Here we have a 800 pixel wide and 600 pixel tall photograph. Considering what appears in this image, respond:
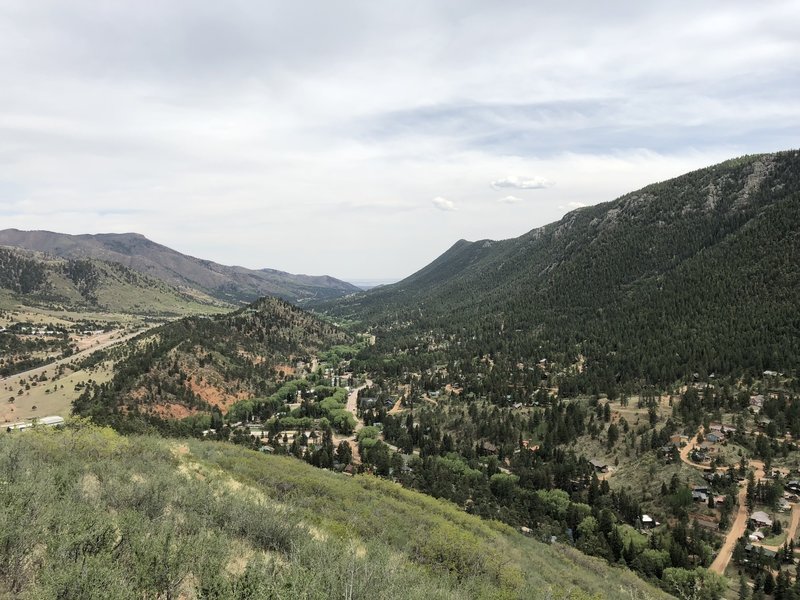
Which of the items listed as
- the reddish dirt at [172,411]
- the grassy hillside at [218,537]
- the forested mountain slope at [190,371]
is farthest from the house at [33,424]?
the reddish dirt at [172,411]

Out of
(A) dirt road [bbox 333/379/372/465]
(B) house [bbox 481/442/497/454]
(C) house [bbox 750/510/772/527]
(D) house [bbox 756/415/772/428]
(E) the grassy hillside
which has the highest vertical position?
(E) the grassy hillside

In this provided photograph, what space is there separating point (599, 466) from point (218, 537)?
83.9 meters

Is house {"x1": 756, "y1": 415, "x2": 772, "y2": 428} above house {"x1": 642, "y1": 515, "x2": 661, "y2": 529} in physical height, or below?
above

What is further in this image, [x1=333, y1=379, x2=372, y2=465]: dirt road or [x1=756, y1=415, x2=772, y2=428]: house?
[x1=333, y1=379, x2=372, y2=465]: dirt road

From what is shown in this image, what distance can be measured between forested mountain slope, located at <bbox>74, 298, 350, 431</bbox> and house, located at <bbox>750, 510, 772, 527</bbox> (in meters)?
Result: 93.6

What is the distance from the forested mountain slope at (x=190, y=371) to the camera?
10788 centimetres

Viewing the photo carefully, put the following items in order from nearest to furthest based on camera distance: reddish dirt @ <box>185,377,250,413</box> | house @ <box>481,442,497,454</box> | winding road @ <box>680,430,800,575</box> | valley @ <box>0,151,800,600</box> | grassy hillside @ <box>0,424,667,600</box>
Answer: grassy hillside @ <box>0,424,667,600</box>
valley @ <box>0,151,800,600</box>
winding road @ <box>680,430,800,575</box>
house @ <box>481,442,497,454</box>
reddish dirt @ <box>185,377,250,413</box>

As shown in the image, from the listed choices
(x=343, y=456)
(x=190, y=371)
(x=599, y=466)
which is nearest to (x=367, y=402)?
(x=343, y=456)

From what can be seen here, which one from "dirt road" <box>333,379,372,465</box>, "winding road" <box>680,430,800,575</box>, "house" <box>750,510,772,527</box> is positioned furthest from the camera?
"dirt road" <box>333,379,372,465</box>

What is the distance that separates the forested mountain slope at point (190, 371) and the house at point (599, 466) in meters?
82.5

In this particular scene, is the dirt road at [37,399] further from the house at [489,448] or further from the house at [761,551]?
the house at [761,551]

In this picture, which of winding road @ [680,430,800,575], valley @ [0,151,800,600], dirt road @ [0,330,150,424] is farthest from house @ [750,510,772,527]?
dirt road @ [0,330,150,424]

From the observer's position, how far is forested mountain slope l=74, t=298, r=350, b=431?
10788 centimetres

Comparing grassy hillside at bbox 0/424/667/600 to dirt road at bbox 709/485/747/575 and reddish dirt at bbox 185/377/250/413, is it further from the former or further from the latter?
reddish dirt at bbox 185/377/250/413
